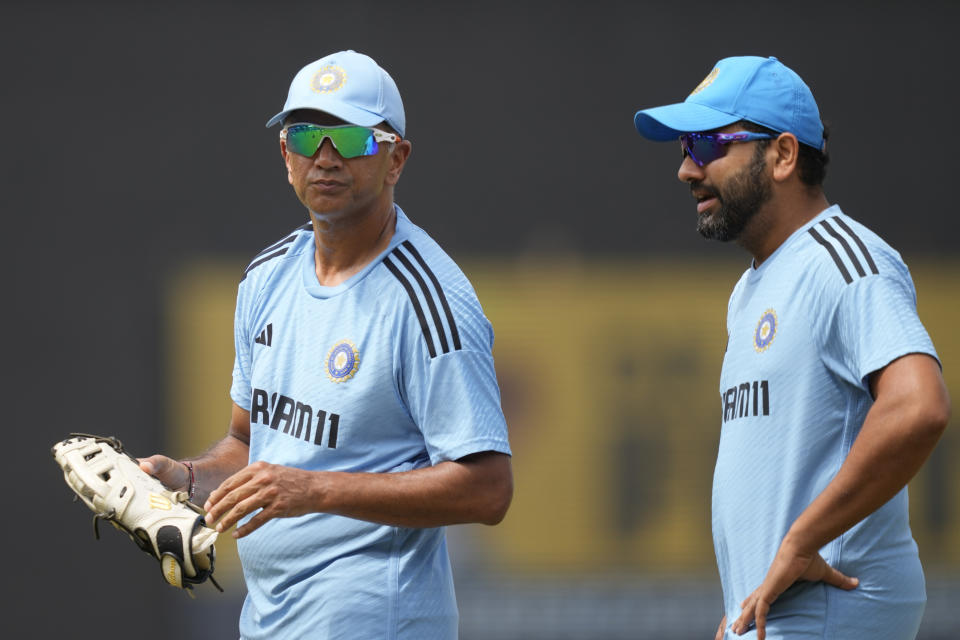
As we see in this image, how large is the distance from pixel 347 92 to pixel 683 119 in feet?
2.42

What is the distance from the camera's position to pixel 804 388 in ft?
8.05

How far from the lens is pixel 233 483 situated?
2416 mm

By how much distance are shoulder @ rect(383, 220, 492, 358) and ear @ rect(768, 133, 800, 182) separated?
2.26 feet

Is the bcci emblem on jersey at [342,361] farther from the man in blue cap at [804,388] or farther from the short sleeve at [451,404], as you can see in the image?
the man in blue cap at [804,388]

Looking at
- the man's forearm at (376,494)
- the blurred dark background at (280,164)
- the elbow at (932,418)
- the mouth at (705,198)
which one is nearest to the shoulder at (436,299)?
the man's forearm at (376,494)

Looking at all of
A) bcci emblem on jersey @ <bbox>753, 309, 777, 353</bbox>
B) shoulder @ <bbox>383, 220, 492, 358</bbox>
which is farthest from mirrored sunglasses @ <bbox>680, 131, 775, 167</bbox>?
shoulder @ <bbox>383, 220, 492, 358</bbox>

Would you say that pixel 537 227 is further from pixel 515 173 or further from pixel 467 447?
pixel 467 447

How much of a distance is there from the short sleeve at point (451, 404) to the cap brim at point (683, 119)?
0.64 m

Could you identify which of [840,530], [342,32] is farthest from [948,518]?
[840,530]

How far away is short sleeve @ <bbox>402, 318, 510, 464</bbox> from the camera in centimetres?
261

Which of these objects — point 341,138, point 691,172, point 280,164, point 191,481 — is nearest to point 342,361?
point 341,138

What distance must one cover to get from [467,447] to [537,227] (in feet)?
12.1

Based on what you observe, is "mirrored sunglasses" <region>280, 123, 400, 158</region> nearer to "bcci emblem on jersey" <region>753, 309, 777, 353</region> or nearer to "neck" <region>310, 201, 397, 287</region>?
"neck" <region>310, 201, 397, 287</region>

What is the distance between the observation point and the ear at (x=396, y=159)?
2.86 m
